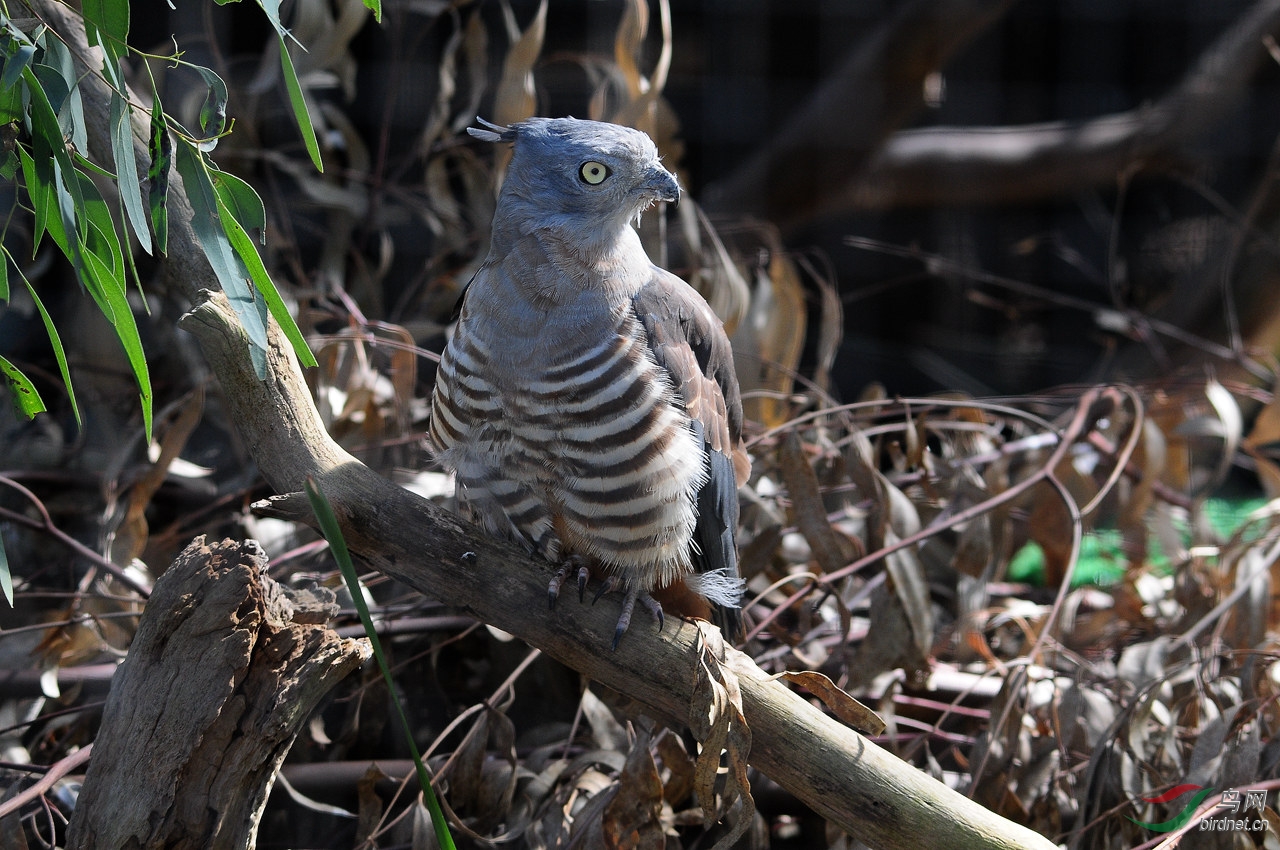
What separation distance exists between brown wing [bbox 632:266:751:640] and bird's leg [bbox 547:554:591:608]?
0.20m

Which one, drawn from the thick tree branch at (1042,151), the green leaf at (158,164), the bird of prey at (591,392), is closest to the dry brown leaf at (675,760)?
the bird of prey at (591,392)

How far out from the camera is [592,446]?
1.47 meters

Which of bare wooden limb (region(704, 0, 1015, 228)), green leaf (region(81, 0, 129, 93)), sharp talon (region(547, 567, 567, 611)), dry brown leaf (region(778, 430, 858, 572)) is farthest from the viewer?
bare wooden limb (region(704, 0, 1015, 228))

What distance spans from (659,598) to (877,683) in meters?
0.77

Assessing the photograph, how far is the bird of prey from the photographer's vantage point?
1483 millimetres

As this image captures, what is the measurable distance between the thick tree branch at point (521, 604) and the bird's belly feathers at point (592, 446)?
3.8 inches

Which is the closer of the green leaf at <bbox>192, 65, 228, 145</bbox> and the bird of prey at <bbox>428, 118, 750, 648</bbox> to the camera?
the green leaf at <bbox>192, 65, 228, 145</bbox>

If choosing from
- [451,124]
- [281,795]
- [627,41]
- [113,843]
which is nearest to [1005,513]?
[627,41]

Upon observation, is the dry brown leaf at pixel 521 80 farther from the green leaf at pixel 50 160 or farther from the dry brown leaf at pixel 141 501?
the green leaf at pixel 50 160

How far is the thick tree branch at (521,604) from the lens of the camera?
1.28 meters

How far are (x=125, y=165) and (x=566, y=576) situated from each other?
0.81m

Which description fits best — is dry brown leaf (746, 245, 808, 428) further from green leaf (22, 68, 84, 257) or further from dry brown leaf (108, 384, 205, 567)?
green leaf (22, 68, 84, 257)

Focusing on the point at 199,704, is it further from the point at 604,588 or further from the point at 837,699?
the point at 837,699

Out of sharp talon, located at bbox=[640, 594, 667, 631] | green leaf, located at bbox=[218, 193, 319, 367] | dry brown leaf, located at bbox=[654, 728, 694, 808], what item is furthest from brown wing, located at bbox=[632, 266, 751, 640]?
green leaf, located at bbox=[218, 193, 319, 367]
